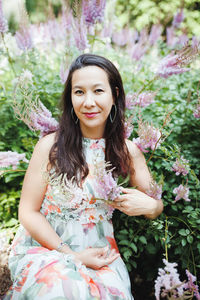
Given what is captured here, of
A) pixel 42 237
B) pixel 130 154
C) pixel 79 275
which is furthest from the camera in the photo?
pixel 130 154

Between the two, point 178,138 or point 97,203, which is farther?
point 178,138

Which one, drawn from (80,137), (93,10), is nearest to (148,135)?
(80,137)

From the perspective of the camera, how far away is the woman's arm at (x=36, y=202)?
1535 mm

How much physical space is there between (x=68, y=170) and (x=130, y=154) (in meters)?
0.43

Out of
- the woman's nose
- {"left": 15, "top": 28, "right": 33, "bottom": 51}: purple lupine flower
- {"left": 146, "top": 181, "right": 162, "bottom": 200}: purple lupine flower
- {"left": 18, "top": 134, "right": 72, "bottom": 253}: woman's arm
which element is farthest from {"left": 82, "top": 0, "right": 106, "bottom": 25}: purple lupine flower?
{"left": 146, "top": 181, "right": 162, "bottom": 200}: purple lupine flower

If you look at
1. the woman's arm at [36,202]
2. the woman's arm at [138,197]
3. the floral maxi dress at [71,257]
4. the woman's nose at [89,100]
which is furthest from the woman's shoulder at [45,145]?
the woman's arm at [138,197]

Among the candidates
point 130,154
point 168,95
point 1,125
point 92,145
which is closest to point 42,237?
point 92,145

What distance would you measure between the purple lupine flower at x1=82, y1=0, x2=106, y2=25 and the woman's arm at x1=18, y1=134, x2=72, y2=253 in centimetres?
102

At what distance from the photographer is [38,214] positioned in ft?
5.26

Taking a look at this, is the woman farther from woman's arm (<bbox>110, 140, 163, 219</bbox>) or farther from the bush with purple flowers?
the bush with purple flowers

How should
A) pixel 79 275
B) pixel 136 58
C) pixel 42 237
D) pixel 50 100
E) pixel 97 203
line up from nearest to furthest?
pixel 79 275
pixel 42 237
pixel 97 203
pixel 50 100
pixel 136 58

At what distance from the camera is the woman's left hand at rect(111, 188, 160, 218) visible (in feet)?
4.86

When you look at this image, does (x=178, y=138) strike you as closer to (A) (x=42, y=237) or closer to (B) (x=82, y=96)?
(B) (x=82, y=96)

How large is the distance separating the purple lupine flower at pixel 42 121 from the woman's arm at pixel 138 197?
507mm
